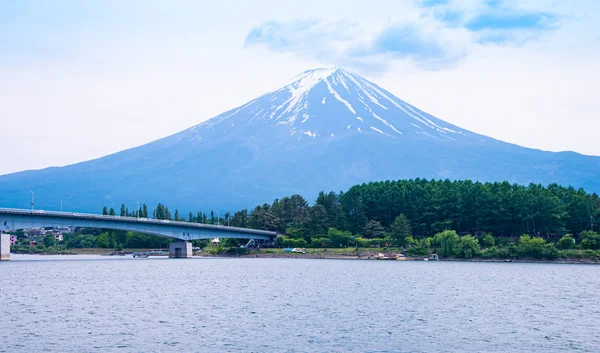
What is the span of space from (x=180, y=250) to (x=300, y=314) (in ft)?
344

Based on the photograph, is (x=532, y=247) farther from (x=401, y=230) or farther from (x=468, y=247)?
(x=401, y=230)

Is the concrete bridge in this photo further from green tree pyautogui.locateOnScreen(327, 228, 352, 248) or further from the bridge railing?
green tree pyautogui.locateOnScreen(327, 228, 352, 248)

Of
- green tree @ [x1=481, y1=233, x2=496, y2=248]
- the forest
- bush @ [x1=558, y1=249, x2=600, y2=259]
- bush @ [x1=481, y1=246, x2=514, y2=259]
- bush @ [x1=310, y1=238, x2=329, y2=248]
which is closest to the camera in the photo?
bush @ [x1=558, y1=249, x2=600, y2=259]

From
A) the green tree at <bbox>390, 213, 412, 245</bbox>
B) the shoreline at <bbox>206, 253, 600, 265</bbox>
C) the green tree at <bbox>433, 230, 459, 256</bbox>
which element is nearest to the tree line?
the green tree at <bbox>390, 213, 412, 245</bbox>

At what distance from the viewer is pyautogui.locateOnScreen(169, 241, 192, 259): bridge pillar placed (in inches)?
5999

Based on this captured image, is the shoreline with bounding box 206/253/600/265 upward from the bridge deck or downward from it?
downward

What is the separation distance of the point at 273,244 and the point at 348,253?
33345 mm

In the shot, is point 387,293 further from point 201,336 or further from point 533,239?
point 533,239

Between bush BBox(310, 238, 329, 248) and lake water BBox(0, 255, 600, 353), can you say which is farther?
bush BBox(310, 238, 329, 248)

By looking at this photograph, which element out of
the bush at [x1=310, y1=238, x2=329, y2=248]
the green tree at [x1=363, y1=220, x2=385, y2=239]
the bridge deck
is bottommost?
the bush at [x1=310, y1=238, x2=329, y2=248]

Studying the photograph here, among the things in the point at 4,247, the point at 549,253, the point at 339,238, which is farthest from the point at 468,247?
the point at 4,247

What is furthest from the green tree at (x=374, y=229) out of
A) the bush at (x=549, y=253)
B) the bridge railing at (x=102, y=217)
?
the bush at (x=549, y=253)

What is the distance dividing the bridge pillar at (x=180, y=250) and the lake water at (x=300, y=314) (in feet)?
222

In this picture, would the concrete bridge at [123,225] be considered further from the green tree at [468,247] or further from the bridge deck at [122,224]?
the green tree at [468,247]
